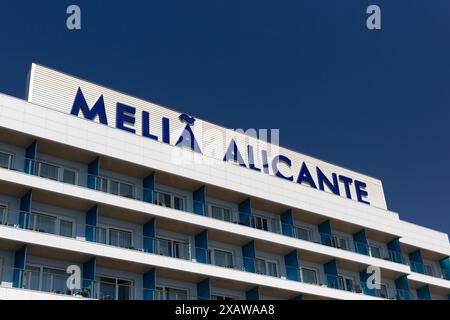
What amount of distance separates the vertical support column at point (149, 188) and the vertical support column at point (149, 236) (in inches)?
60.2

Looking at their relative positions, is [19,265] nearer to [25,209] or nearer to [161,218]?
[25,209]

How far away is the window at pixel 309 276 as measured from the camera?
4697 centimetres

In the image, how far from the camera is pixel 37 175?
1465 inches

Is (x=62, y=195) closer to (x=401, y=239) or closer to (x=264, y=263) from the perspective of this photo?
(x=264, y=263)

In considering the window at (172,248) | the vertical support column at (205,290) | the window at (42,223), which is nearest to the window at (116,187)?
the window at (172,248)

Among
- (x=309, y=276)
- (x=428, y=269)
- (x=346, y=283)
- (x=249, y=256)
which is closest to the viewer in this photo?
(x=249, y=256)

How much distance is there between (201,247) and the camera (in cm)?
4159

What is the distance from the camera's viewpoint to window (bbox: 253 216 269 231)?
46.6m

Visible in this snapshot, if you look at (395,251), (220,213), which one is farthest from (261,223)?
(395,251)

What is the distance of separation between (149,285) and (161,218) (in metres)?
4.44

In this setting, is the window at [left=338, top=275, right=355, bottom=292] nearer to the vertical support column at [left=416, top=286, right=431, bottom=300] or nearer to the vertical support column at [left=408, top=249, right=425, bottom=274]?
the vertical support column at [left=416, top=286, right=431, bottom=300]

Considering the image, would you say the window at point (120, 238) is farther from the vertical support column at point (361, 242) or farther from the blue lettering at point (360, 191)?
the blue lettering at point (360, 191)
